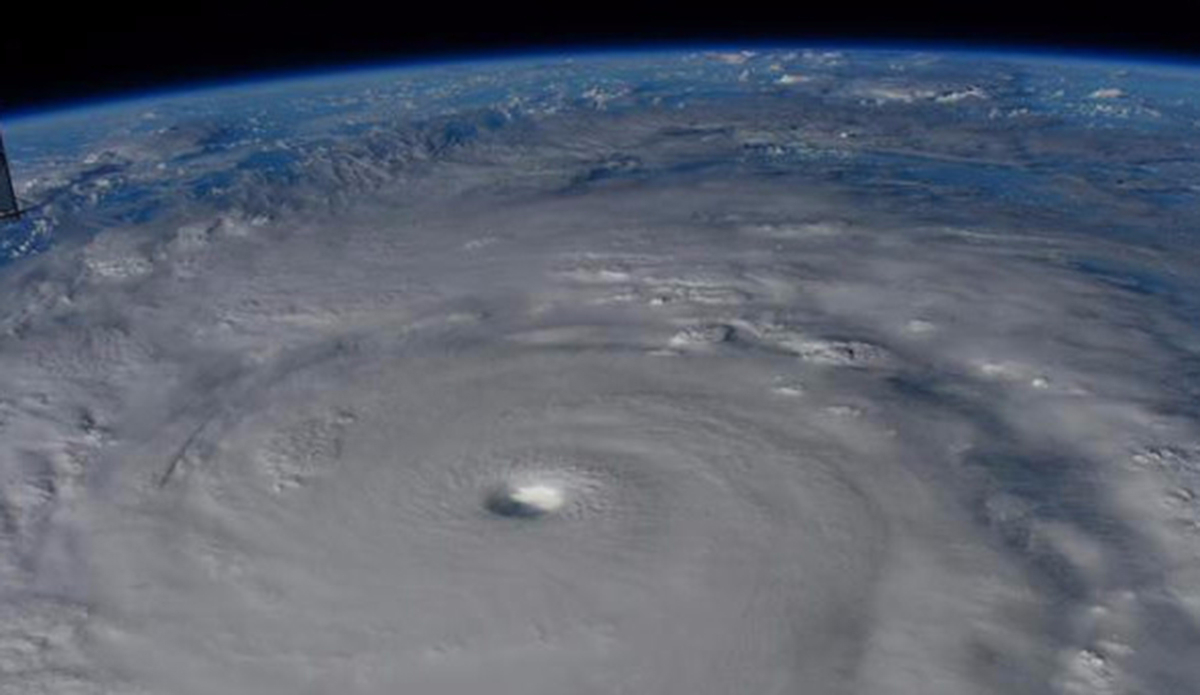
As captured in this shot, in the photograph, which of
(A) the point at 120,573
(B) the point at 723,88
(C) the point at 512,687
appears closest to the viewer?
(C) the point at 512,687

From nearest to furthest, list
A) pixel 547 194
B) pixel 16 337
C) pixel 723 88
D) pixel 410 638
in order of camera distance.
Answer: pixel 410 638 < pixel 16 337 < pixel 547 194 < pixel 723 88

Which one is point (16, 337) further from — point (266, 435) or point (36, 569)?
point (36, 569)

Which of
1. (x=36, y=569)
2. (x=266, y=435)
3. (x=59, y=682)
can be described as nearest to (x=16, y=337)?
(x=266, y=435)

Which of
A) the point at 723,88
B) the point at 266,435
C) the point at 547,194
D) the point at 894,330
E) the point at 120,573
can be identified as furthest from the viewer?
the point at 723,88

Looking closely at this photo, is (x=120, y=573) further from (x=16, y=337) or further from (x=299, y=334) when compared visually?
(x=16, y=337)

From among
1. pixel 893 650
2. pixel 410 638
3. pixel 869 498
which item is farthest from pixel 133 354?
pixel 893 650

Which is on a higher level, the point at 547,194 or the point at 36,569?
the point at 547,194

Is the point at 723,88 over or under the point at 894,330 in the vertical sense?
over

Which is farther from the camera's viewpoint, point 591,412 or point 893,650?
point 591,412

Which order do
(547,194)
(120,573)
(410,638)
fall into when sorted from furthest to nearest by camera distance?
(547,194) < (120,573) < (410,638)
